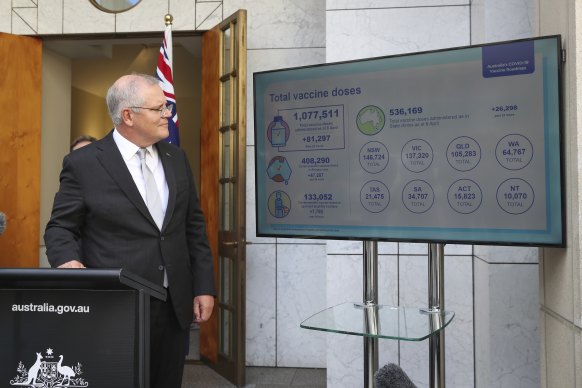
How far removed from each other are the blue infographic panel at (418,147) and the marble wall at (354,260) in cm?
105

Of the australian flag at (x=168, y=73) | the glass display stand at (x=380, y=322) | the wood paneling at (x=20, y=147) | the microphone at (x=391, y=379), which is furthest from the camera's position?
the wood paneling at (x=20, y=147)

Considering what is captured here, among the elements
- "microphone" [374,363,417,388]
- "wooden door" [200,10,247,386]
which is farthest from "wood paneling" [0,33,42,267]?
"microphone" [374,363,417,388]

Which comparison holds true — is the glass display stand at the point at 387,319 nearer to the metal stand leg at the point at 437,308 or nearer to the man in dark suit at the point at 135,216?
the metal stand leg at the point at 437,308

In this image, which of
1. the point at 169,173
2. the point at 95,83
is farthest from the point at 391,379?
the point at 95,83

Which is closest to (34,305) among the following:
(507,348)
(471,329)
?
(507,348)

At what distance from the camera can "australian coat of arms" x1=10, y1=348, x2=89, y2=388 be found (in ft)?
4.49

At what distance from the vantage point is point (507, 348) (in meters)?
2.97

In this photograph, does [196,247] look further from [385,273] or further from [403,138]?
[385,273]

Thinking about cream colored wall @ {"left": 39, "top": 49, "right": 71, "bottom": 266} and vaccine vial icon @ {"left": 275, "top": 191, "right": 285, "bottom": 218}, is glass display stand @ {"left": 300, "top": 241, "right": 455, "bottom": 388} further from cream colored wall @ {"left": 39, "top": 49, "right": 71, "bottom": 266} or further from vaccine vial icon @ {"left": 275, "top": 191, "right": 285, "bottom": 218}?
cream colored wall @ {"left": 39, "top": 49, "right": 71, "bottom": 266}

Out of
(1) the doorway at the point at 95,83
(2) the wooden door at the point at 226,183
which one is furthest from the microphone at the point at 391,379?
(1) the doorway at the point at 95,83

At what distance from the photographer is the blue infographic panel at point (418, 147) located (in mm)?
1856

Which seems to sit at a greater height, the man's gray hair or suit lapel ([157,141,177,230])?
the man's gray hair

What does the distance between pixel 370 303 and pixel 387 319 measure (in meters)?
0.18

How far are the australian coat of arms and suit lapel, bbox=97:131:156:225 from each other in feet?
2.43
